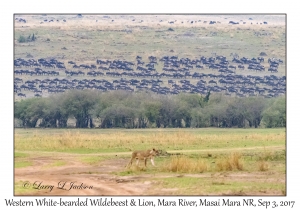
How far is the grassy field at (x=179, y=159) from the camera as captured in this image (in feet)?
85.8

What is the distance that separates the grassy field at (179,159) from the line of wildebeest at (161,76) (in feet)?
26.9

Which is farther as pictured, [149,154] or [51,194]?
[149,154]

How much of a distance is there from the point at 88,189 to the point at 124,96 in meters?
28.3

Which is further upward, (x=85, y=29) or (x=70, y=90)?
(x=85, y=29)

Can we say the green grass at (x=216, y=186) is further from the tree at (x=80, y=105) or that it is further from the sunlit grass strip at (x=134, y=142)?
the tree at (x=80, y=105)

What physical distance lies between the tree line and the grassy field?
3104 millimetres

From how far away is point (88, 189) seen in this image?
25969 millimetres

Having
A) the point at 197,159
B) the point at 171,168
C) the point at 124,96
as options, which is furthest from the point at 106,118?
the point at 171,168

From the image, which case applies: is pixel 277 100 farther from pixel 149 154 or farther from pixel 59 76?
pixel 149 154

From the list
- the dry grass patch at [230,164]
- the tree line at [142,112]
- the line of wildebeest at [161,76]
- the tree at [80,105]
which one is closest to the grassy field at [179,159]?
the dry grass patch at [230,164]

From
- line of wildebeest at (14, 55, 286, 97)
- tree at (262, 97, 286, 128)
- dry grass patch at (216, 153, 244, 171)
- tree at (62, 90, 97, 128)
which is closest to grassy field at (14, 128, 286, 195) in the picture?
dry grass patch at (216, 153, 244, 171)

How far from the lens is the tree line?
50812 mm

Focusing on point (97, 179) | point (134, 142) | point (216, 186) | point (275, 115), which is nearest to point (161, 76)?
point (275, 115)

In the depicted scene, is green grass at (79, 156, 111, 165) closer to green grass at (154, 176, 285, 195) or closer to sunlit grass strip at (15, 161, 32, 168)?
sunlit grass strip at (15, 161, 32, 168)
